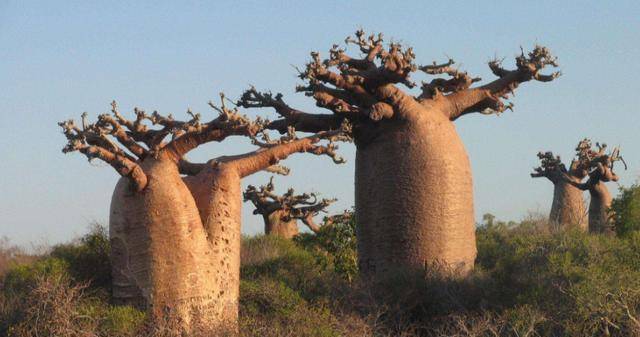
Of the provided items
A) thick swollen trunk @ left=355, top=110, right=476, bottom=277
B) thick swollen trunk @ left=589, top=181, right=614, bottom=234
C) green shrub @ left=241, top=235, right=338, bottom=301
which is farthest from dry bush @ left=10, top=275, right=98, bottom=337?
thick swollen trunk @ left=589, top=181, right=614, bottom=234

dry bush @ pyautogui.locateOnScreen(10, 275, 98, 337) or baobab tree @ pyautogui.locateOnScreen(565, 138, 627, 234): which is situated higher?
baobab tree @ pyautogui.locateOnScreen(565, 138, 627, 234)

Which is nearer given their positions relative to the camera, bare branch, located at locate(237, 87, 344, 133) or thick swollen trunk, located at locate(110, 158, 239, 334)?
thick swollen trunk, located at locate(110, 158, 239, 334)

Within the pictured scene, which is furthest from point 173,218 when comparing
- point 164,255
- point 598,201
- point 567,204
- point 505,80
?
point 567,204

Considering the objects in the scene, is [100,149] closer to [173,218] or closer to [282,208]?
[173,218]

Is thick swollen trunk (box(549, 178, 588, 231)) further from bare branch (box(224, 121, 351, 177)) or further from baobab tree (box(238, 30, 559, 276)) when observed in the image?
bare branch (box(224, 121, 351, 177))

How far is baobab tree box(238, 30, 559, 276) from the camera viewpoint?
12500mm

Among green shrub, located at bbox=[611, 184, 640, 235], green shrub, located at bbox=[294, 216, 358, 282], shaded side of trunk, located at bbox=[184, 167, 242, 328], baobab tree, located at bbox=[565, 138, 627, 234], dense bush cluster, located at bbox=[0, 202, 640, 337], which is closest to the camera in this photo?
dense bush cluster, located at bbox=[0, 202, 640, 337]

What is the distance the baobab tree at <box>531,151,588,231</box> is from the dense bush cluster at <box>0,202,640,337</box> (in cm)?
750

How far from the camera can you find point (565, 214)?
68.6ft

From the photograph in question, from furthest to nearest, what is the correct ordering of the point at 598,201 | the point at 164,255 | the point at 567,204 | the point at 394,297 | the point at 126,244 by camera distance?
the point at 567,204, the point at 598,201, the point at 394,297, the point at 126,244, the point at 164,255

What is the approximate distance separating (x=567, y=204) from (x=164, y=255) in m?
13.0

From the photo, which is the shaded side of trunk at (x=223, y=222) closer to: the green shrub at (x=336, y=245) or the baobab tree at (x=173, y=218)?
the baobab tree at (x=173, y=218)

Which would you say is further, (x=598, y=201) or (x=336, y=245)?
(x=598, y=201)

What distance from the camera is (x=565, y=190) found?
2122 centimetres
